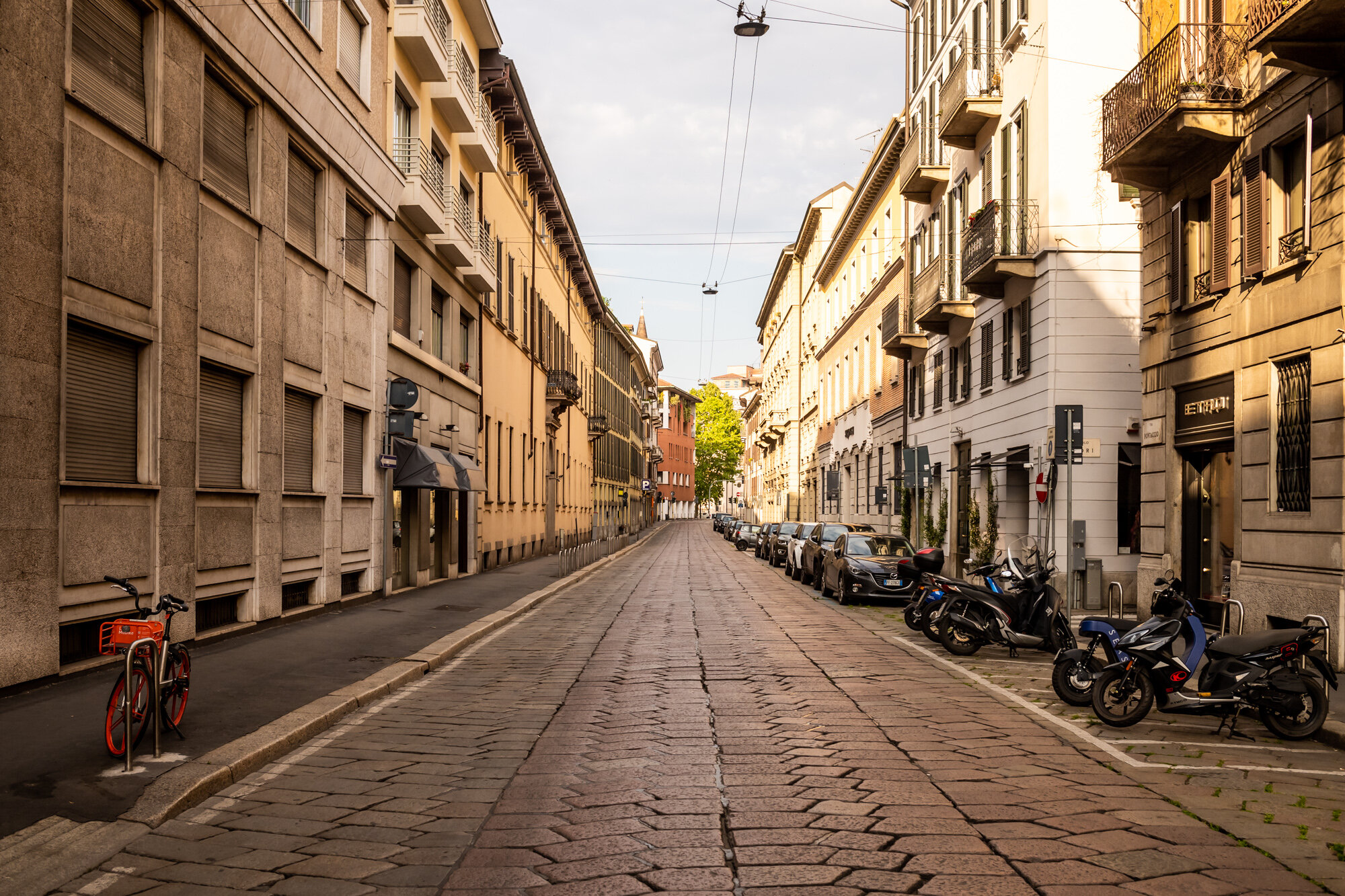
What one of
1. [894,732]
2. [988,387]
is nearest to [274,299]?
[894,732]

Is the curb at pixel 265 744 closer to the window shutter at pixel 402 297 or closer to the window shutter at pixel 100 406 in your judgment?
the window shutter at pixel 100 406

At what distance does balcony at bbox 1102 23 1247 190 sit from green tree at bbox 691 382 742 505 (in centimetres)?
12114

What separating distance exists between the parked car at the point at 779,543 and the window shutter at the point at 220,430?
72.3 ft

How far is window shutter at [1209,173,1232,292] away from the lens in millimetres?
14680

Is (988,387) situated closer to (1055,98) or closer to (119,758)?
(1055,98)

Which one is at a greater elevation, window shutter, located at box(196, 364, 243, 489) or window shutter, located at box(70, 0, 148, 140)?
window shutter, located at box(70, 0, 148, 140)

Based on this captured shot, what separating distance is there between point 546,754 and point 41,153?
21.0 ft

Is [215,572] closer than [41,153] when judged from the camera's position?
No

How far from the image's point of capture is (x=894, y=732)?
8.14 meters

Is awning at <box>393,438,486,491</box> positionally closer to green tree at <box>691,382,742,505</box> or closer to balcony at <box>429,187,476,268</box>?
balcony at <box>429,187,476,268</box>

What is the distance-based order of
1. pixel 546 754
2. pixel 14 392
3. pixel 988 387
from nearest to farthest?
pixel 546 754 → pixel 14 392 → pixel 988 387

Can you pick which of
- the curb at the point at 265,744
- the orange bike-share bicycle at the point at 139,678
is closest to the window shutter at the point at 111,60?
the orange bike-share bicycle at the point at 139,678

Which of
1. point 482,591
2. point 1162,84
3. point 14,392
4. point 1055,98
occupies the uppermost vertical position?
point 1055,98

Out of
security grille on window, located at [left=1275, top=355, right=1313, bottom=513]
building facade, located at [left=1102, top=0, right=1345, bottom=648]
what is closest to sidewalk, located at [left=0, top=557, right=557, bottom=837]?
building facade, located at [left=1102, top=0, right=1345, bottom=648]
